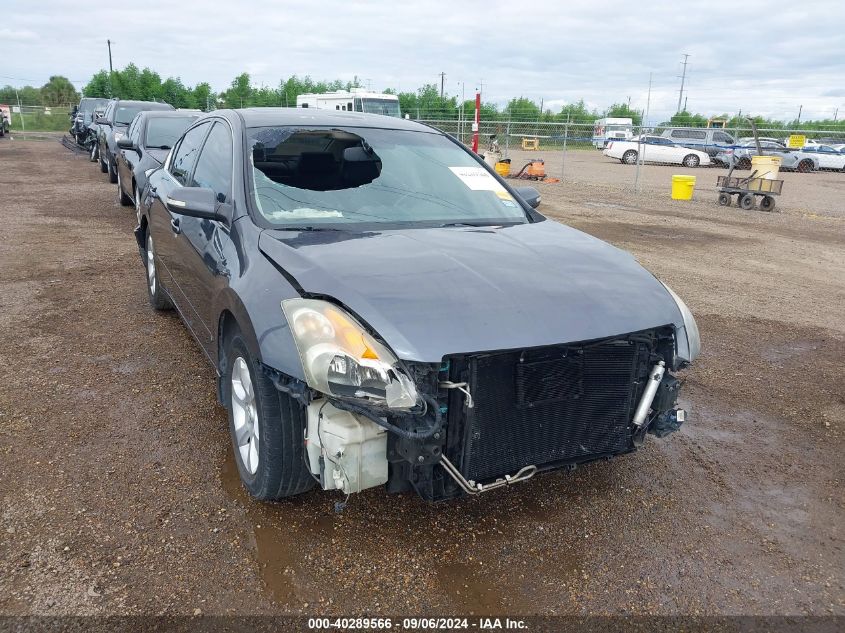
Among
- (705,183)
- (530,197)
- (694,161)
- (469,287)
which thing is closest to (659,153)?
(694,161)

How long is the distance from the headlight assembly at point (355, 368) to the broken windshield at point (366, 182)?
3.38 feet

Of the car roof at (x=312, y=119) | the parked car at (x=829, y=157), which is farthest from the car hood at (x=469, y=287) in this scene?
the parked car at (x=829, y=157)

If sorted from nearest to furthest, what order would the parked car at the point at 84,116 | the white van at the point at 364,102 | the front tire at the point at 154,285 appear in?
the front tire at the point at 154,285 → the parked car at the point at 84,116 → the white van at the point at 364,102

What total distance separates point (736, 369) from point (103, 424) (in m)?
4.38

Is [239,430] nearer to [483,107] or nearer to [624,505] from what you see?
[624,505]

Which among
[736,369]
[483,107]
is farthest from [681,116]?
[736,369]

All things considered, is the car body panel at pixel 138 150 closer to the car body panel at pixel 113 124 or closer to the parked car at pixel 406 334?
the car body panel at pixel 113 124

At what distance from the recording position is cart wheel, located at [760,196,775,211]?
1513 cm

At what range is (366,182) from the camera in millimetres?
3744

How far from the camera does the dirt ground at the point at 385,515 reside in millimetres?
2498

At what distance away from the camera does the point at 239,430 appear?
124 inches

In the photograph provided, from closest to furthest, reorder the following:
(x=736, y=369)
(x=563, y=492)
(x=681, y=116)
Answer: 1. (x=563, y=492)
2. (x=736, y=369)
3. (x=681, y=116)

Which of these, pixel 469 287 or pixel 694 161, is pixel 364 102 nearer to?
pixel 694 161

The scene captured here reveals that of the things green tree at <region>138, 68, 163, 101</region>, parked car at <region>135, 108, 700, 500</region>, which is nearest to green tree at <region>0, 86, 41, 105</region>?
green tree at <region>138, 68, 163, 101</region>
